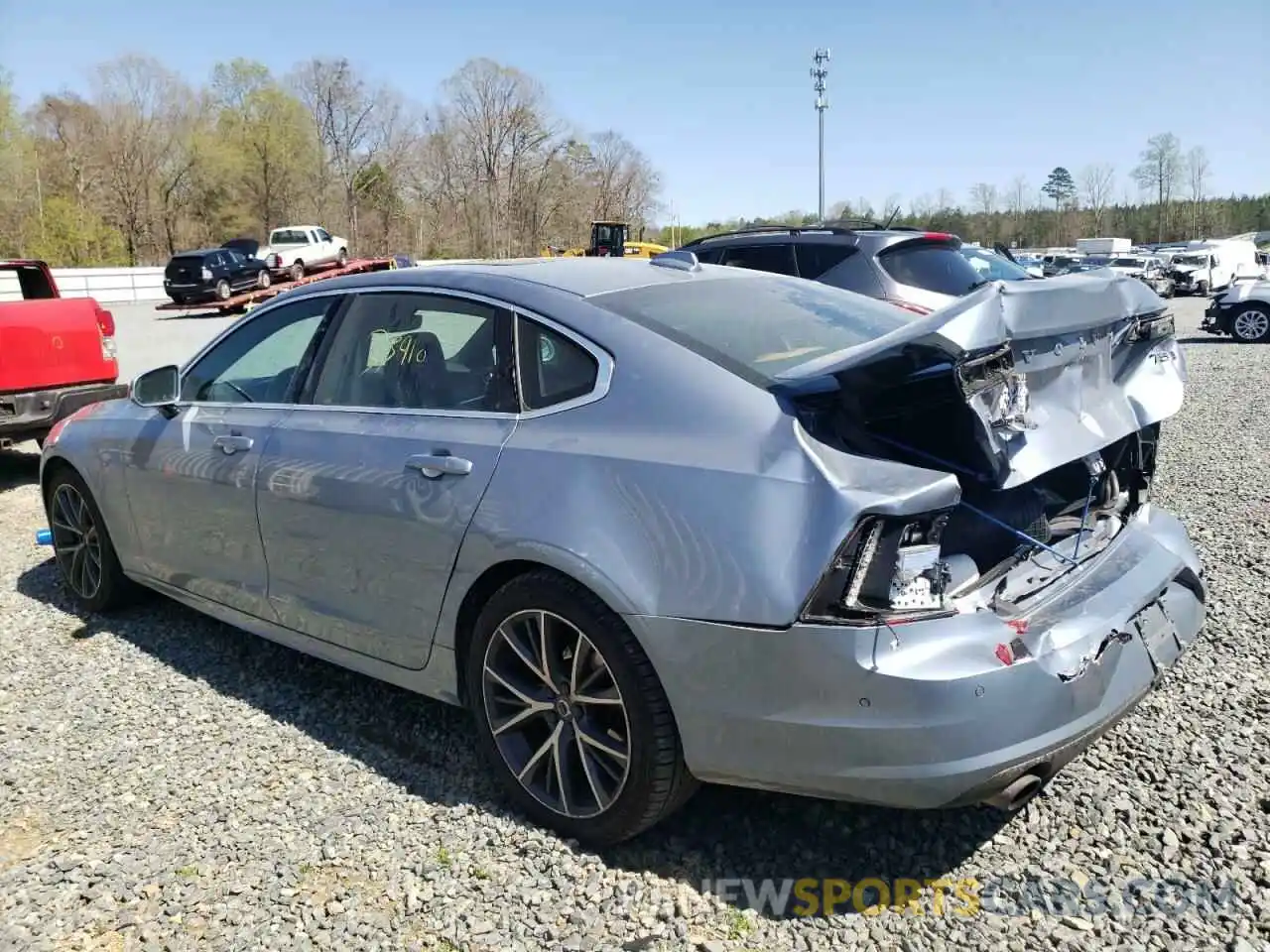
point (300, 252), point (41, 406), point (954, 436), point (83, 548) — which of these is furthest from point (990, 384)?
point (300, 252)

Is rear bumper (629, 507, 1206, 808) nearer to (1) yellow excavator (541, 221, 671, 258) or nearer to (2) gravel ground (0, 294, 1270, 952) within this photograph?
(2) gravel ground (0, 294, 1270, 952)

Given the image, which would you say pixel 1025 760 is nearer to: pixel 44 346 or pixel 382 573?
pixel 382 573

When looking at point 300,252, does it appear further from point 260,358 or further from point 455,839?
point 455,839

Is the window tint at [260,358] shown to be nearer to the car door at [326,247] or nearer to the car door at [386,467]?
the car door at [386,467]

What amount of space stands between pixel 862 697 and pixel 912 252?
20.7 ft

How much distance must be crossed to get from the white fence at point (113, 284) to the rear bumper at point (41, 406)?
1214 inches

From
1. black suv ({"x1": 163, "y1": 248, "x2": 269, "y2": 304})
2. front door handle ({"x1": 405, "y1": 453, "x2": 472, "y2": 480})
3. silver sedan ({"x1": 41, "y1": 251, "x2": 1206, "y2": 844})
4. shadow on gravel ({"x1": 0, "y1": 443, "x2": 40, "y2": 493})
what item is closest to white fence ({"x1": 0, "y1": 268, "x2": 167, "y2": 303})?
black suv ({"x1": 163, "y1": 248, "x2": 269, "y2": 304})

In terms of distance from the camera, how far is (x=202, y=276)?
29.3 meters

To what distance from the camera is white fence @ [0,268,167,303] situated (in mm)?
35219

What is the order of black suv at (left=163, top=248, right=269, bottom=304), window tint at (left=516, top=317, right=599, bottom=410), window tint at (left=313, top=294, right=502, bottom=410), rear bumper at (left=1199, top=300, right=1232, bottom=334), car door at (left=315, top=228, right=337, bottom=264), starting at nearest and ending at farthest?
window tint at (left=516, top=317, right=599, bottom=410)
window tint at (left=313, top=294, right=502, bottom=410)
rear bumper at (left=1199, top=300, right=1232, bottom=334)
black suv at (left=163, top=248, right=269, bottom=304)
car door at (left=315, top=228, right=337, bottom=264)

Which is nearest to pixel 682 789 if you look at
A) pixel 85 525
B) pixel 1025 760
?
pixel 1025 760

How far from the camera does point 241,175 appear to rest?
A: 63.2 m

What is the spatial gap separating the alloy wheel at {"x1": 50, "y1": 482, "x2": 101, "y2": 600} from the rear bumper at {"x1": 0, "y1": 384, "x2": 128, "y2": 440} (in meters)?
2.62

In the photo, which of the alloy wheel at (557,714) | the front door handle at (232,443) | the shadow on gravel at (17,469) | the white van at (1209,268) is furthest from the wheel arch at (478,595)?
the white van at (1209,268)
